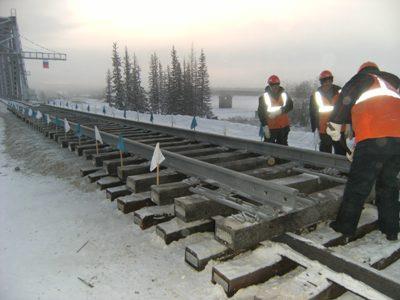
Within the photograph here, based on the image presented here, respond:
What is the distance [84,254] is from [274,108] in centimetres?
490

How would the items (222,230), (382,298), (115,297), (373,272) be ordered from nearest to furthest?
(382,298) → (373,272) → (115,297) → (222,230)

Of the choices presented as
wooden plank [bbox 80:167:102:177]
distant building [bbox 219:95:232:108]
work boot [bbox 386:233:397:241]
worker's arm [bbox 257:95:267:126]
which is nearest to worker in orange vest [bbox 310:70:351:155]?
worker's arm [bbox 257:95:267:126]

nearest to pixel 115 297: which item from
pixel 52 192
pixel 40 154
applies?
pixel 52 192

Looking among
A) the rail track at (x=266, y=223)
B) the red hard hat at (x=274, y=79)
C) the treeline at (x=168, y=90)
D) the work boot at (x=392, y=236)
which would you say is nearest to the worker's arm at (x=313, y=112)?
the red hard hat at (x=274, y=79)

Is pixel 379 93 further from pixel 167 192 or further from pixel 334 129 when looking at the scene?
pixel 167 192

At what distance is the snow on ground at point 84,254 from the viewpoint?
3.04 meters

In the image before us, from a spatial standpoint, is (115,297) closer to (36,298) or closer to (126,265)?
(126,265)

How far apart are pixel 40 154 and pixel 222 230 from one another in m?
7.77

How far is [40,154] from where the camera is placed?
941 cm

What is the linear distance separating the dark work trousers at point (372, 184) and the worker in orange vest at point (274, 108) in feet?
12.1

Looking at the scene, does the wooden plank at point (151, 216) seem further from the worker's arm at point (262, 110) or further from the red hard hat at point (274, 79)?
the red hard hat at point (274, 79)

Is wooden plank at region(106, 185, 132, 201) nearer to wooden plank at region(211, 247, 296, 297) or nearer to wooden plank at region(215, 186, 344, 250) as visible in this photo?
wooden plank at region(215, 186, 344, 250)

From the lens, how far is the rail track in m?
2.67

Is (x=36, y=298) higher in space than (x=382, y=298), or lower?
lower
